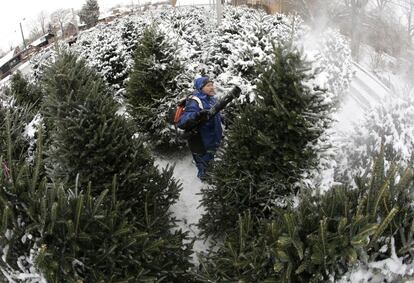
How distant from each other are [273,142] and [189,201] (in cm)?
289

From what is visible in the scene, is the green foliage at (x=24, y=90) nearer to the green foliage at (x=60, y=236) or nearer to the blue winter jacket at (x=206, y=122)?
the blue winter jacket at (x=206, y=122)

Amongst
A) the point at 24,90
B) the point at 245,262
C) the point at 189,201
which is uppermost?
the point at 245,262

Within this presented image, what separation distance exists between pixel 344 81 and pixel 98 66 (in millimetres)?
7771

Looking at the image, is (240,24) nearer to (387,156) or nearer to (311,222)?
(387,156)

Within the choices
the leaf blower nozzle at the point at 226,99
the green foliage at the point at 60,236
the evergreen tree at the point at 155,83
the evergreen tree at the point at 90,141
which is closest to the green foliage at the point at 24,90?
the evergreen tree at the point at 155,83

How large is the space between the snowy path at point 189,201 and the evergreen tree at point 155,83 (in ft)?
1.89

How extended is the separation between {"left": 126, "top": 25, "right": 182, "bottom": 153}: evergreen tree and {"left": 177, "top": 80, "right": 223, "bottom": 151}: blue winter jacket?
176 centimetres

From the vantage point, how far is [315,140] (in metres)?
4.30

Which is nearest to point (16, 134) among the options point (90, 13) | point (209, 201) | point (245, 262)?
point (209, 201)

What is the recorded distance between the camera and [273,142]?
4.19m

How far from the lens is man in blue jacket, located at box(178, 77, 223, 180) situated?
5418mm

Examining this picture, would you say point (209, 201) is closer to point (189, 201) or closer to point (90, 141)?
point (189, 201)

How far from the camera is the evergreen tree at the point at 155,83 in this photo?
24.2ft

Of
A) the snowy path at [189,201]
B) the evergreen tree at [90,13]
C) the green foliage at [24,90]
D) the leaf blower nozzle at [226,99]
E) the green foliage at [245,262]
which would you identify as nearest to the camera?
the green foliage at [245,262]
